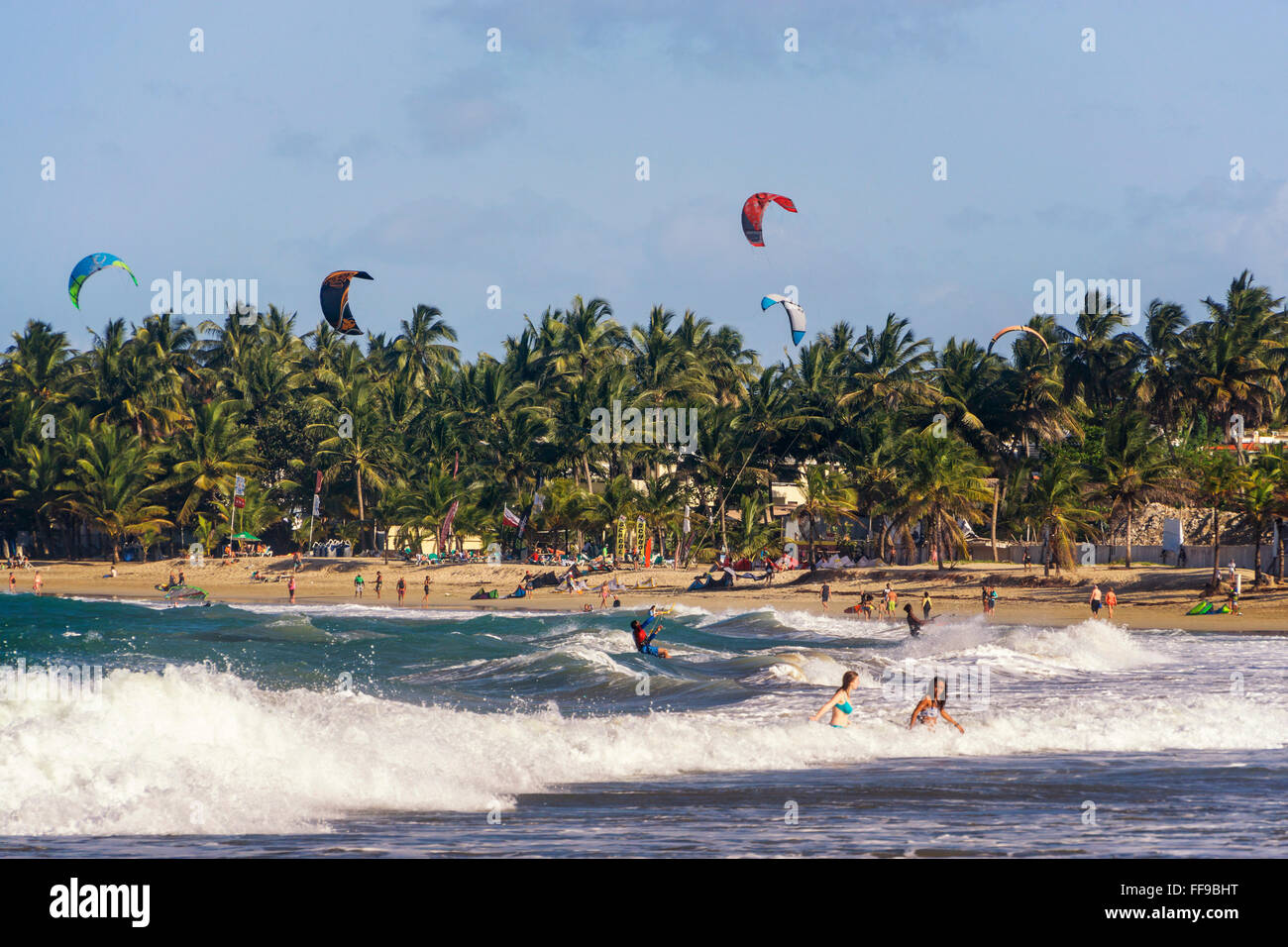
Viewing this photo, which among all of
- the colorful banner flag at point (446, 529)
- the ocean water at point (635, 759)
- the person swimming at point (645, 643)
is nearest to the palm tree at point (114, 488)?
the colorful banner flag at point (446, 529)

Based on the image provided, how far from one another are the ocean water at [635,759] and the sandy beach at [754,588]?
1350 cm

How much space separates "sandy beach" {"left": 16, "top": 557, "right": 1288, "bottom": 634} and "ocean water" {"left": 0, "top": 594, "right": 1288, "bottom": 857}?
13497 mm

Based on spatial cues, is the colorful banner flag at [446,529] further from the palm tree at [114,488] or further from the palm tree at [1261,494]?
the palm tree at [1261,494]

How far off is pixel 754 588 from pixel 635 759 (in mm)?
34203

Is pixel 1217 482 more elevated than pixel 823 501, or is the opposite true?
pixel 1217 482

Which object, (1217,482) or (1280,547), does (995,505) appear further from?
(1217,482)

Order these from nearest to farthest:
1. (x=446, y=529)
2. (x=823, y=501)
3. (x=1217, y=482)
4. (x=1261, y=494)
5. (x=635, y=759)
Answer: (x=635, y=759)
(x=1261, y=494)
(x=1217, y=482)
(x=823, y=501)
(x=446, y=529)

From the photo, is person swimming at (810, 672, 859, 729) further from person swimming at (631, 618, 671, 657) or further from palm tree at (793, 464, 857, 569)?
palm tree at (793, 464, 857, 569)

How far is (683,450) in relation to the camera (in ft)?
192

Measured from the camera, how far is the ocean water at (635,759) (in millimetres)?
9359

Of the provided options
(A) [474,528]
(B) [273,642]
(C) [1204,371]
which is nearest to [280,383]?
(A) [474,528]

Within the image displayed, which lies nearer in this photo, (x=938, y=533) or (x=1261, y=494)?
(x=1261, y=494)

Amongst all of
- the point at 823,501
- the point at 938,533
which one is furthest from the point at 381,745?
the point at 823,501

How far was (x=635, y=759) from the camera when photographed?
1338cm
